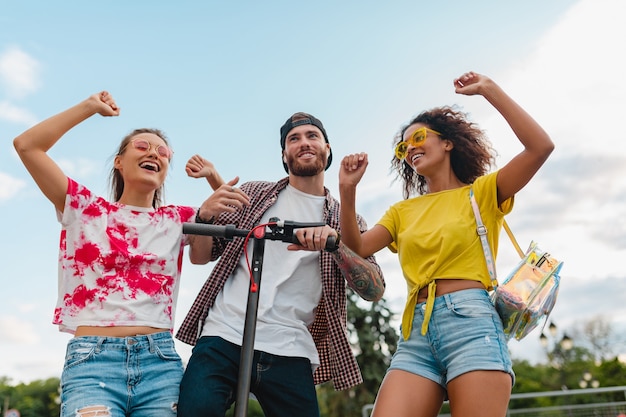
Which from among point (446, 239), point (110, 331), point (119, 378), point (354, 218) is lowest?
point (119, 378)

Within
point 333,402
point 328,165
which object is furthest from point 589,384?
point 328,165

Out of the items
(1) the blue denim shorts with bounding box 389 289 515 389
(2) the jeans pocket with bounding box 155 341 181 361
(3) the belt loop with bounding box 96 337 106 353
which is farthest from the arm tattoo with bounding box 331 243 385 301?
(3) the belt loop with bounding box 96 337 106 353

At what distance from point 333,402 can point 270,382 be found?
51.6 feet

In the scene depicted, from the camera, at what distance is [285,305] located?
3523mm

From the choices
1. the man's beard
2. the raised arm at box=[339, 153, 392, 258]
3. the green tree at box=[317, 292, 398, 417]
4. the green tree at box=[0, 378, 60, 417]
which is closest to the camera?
the raised arm at box=[339, 153, 392, 258]

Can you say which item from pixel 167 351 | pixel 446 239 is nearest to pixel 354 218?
pixel 446 239

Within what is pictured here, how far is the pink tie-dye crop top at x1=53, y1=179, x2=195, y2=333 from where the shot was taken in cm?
306

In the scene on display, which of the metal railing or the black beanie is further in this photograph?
the metal railing

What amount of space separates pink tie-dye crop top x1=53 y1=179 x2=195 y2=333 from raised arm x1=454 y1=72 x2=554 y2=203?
74.5 inches

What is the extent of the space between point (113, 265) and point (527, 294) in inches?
87.1

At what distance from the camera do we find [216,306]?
3551 millimetres

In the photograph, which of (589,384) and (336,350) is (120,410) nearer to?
(336,350)

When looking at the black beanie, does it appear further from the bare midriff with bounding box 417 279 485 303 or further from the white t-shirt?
the bare midriff with bounding box 417 279 485 303

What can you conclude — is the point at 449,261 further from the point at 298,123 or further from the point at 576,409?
the point at 576,409
